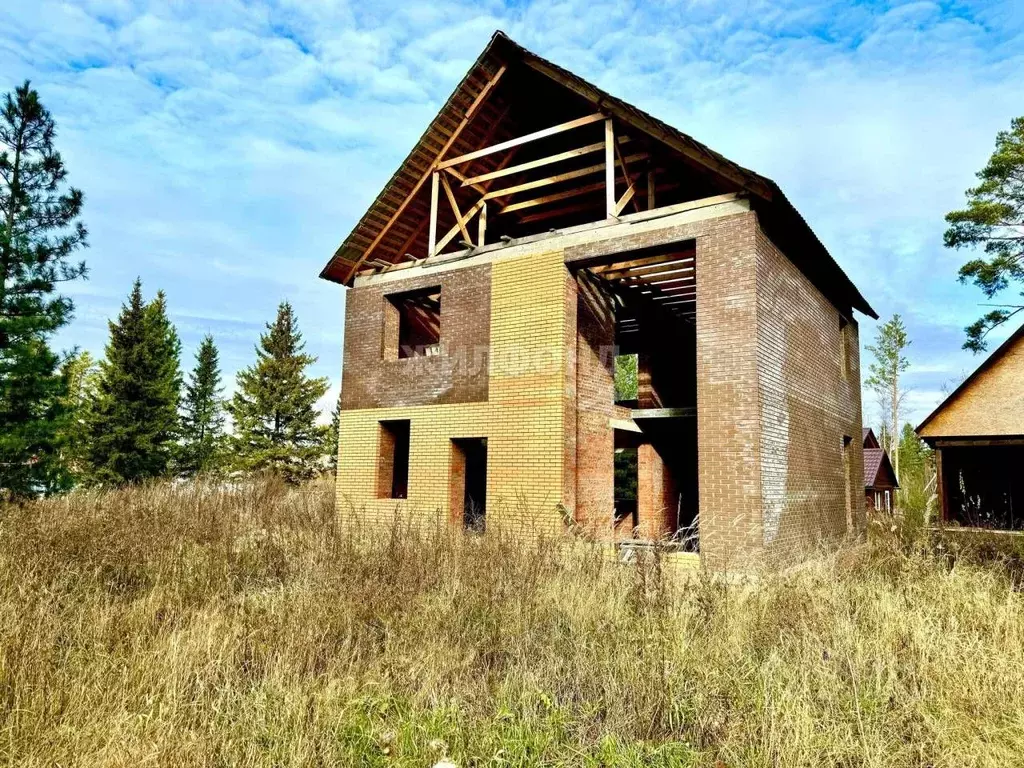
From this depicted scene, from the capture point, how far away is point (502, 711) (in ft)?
11.9

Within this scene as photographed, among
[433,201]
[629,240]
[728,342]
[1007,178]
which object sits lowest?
[728,342]

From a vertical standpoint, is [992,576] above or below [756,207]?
below

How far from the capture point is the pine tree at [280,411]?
100 feet

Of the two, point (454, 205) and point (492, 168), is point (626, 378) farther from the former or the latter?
point (454, 205)

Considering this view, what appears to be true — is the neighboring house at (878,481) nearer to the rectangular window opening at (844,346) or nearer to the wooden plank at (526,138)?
the rectangular window opening at (844,346)

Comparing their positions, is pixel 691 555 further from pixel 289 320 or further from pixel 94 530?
pixel 289 320

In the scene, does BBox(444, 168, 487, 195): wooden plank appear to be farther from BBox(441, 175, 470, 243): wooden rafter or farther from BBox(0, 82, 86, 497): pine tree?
BBox(0, 82, 86, 497): pine tree

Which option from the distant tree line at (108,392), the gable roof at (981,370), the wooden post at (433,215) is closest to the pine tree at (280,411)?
the distant tree line at (108,392)

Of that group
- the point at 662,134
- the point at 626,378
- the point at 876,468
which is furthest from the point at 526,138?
the point at 626,378

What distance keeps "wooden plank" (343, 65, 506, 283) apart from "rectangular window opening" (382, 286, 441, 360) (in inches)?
45.7

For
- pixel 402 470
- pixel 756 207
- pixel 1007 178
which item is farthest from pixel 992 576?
pixel 1007 178

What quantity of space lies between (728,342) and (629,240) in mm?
2481

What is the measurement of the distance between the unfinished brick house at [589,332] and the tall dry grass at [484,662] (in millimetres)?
3338

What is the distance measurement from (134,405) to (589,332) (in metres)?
23.9
